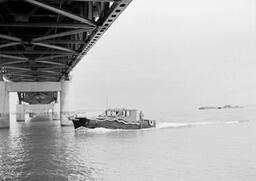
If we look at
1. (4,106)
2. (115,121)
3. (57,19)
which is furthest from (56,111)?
(57,19)

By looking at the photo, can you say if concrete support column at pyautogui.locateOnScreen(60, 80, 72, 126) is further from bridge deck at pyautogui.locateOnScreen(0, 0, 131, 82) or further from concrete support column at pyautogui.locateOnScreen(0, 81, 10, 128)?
bridge deck at pyautogui.locateOnScreen(0, 0, 131, 82)

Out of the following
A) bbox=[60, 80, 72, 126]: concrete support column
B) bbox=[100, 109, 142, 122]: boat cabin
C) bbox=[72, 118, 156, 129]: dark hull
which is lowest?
bbox=[72, 118, 156, 129]: dark hull

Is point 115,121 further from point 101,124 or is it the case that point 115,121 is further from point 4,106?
point 4,106

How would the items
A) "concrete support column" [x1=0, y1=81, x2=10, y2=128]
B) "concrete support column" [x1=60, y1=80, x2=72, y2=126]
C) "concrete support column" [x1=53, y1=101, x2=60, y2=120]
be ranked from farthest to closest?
1. "concrete support column" [x1=53, y1=101, x2=60, y2=120]
2. "concrete support column" [x1=60, y1=80, x2=72, y2=126]
3. "concrete support column" [x1=0, y1=81, x2=10, y2=128]

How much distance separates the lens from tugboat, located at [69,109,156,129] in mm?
43875

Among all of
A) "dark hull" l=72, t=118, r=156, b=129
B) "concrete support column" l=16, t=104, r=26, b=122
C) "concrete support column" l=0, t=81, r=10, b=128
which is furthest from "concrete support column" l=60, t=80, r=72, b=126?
"concrete support column" l=16, t=104, r=26, b=122

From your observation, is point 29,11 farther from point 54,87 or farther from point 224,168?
point 54,87

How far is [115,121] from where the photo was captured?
1757 inches

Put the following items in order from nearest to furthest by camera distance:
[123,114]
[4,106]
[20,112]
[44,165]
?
[44,165], [123,114], [4,106], [20,112]

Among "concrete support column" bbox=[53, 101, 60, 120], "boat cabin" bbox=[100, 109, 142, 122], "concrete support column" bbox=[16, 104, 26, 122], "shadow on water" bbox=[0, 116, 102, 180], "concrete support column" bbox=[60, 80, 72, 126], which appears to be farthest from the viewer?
"concrete support column" bbox=[53, 101, 60, 120]

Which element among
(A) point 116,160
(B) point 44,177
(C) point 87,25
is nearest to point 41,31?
(C) point 87,25

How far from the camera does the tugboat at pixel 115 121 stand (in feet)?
144

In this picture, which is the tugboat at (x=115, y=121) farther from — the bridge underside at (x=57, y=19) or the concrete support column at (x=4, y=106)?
the bridge underside at (x=57, y=19)

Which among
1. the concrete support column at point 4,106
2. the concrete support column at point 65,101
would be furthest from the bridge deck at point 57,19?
the concrete support column at point 65,101
